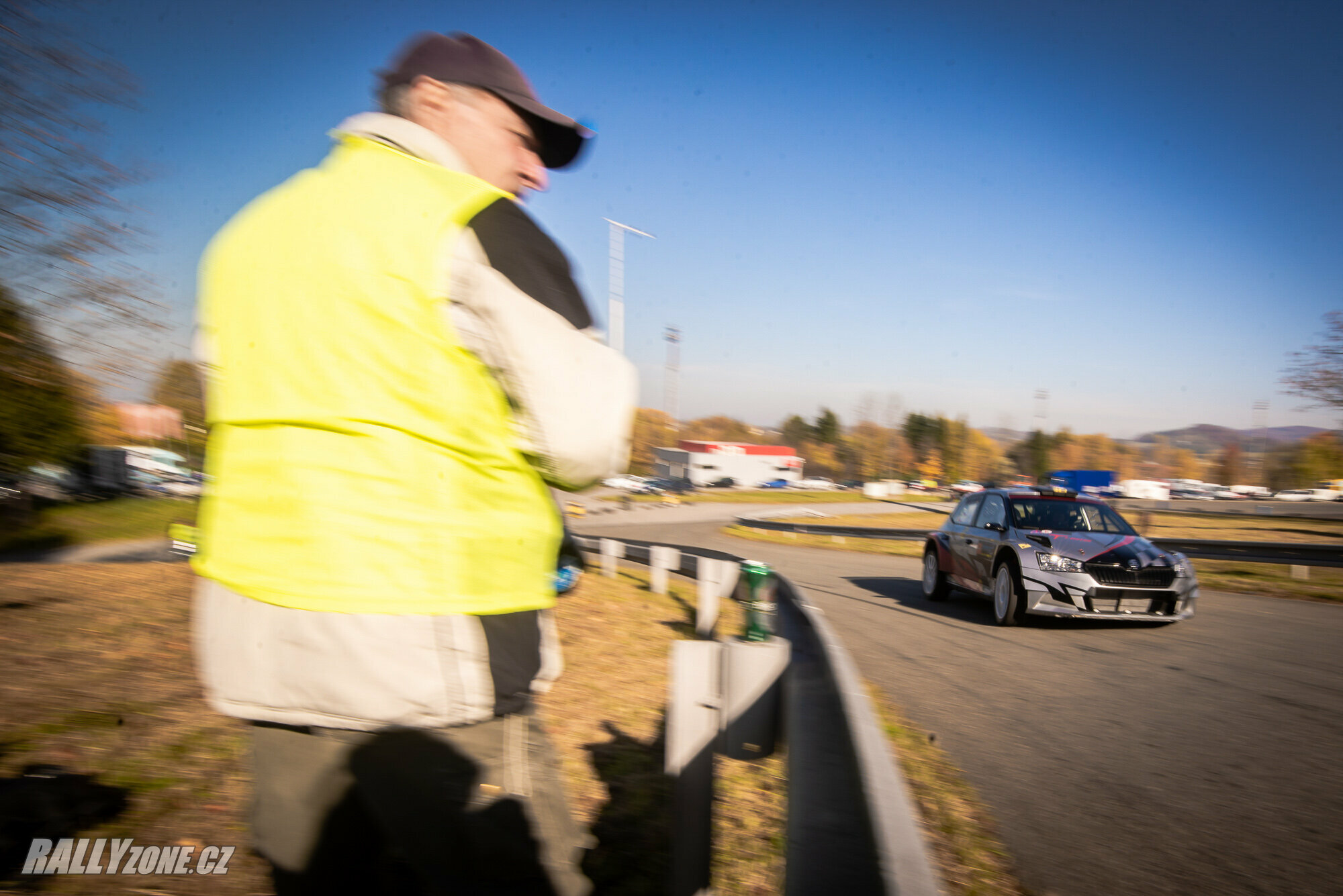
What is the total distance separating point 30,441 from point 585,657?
182 inches

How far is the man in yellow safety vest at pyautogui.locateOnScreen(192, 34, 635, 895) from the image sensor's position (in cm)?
127

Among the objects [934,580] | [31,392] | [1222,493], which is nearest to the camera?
[31,392]

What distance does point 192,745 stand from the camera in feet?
13.4

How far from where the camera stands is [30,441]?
229 inches

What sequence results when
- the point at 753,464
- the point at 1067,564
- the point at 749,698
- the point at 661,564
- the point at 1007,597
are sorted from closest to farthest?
the point at 749,698
the point at 1067,564
the point at 1007,597
the point at 661,564
the point at 753,464

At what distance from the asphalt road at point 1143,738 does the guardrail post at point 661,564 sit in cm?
388

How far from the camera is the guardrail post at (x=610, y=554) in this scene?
14.3 metres

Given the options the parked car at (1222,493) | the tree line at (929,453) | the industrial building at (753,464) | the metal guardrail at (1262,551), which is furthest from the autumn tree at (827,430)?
the metal guardrail at (1262,551)

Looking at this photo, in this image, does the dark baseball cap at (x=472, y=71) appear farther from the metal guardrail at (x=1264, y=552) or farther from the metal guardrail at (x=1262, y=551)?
the metal guardrail at (x=1264, y=552)

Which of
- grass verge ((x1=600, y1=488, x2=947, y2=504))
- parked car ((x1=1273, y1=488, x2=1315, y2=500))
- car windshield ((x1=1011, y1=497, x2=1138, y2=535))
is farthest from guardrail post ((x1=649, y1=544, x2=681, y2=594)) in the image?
parked car ((x1=1273, y1=488, x2=1315, y2=500))

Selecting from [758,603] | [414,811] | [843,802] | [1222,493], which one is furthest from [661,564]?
[1222,493]

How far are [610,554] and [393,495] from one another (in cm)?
1330

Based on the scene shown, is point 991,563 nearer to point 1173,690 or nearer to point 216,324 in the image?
point 1173,690

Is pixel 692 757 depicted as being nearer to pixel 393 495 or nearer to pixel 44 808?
pixel 393 495
